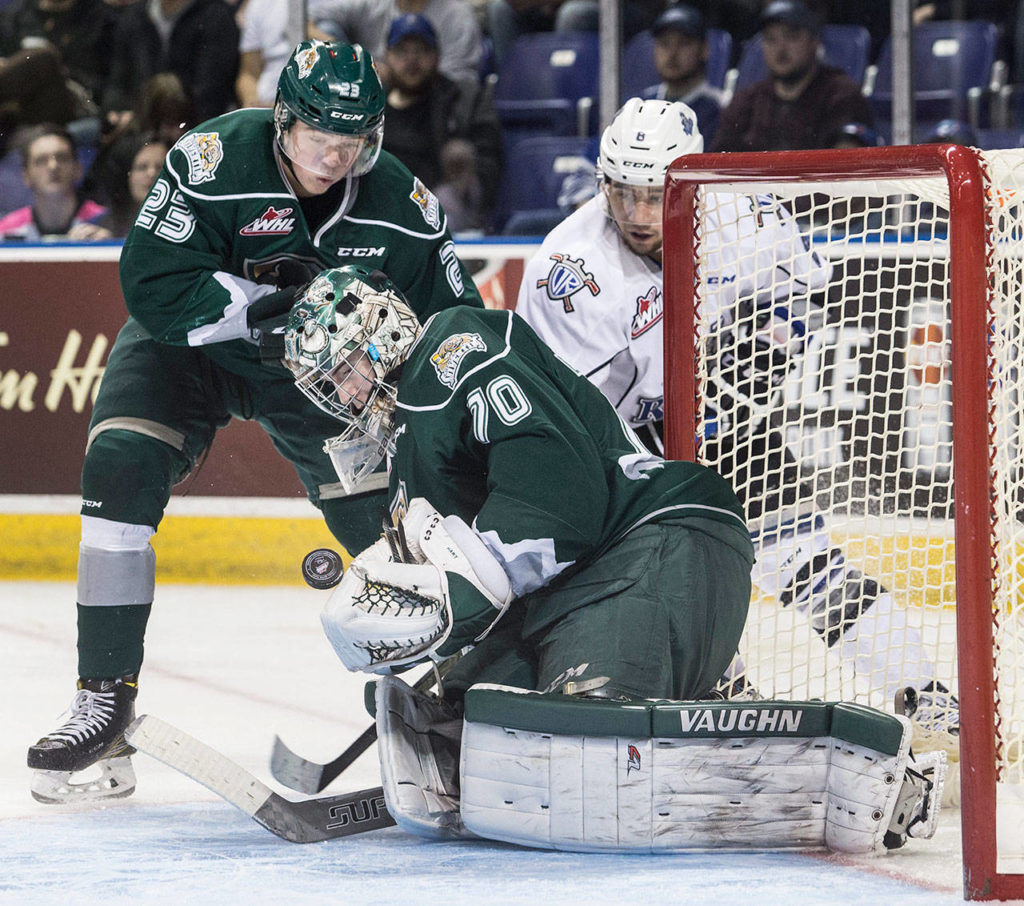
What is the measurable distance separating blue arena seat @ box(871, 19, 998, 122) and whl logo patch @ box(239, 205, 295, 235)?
2545 millimetres

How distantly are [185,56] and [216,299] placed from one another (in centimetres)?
294

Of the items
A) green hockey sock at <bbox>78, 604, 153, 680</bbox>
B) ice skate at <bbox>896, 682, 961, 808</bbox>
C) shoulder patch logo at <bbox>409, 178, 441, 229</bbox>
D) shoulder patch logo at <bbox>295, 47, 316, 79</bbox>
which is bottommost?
ice skate at <bbox>896, 682, 961, 808</bbox>

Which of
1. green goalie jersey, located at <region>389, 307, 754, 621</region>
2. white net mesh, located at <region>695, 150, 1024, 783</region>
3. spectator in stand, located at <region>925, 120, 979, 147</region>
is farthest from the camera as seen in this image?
spectator in stand, located at <region>925, 120, 979, 147</region>

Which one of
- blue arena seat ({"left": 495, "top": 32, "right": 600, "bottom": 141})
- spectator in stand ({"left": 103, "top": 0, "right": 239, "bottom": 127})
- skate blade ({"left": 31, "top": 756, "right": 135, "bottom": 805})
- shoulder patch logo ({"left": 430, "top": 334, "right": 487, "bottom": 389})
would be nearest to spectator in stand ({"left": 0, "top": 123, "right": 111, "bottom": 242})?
spectator in stand ({"left": 103, "top": 0, "right": 239, "bottom": 127})

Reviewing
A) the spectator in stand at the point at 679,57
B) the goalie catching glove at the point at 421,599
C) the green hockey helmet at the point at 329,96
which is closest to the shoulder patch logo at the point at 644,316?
the green hockey helmet at the point at 329,96

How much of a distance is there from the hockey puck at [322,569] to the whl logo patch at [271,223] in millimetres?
724

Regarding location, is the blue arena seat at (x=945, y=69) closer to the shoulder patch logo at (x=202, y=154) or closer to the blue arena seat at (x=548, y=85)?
the blue arena seat at (x=548, y=85)

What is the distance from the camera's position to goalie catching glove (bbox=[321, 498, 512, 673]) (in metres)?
2.11

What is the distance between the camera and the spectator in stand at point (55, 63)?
213 inches

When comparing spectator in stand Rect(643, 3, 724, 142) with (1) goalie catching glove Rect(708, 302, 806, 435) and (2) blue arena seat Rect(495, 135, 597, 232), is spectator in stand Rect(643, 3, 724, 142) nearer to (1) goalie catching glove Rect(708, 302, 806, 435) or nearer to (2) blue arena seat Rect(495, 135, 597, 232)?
(2) blue arena seat Rect(495, 135, 597, 232)

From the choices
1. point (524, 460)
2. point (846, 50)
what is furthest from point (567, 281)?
point (846, 50)

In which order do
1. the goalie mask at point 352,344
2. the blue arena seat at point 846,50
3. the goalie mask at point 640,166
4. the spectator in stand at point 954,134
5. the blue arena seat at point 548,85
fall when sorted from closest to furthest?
the goalie mask at point 352,344 < the goalie mask at point 640,166 < the spectator in stand at point 954,134 < the blue arena seat at point 846,50 < the blue arena seat at point 548,85

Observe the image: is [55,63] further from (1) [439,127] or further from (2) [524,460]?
(2) [524,460]

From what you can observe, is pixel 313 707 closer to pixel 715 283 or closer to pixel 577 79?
pixel 715 283
